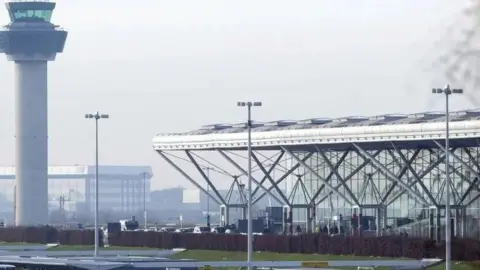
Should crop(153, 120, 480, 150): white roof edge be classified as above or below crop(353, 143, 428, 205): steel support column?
above

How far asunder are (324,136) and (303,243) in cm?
1244

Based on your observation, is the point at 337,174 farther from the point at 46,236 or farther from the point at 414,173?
the point at 46,236

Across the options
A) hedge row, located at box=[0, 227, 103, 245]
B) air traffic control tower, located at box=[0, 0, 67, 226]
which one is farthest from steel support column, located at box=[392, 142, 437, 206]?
air traffic control tower, located at box=[0, 0, 67, 226]

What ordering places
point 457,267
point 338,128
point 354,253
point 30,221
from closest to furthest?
point 457,267 → point 354,253 → point 338,128 → point 30,221

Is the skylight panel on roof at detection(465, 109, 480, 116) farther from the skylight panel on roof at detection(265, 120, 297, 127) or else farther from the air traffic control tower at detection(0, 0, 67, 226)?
the air traffic control tower at detection(0, 0, 67, 226)

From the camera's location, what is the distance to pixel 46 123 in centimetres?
17838

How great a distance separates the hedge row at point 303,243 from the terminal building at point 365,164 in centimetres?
639

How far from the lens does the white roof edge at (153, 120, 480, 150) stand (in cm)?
8762

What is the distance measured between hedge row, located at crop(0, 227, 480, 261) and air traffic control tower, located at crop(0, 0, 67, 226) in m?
57.8

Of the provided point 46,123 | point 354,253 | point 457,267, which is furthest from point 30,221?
point 457,267

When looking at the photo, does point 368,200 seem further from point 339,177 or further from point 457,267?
point 457,267

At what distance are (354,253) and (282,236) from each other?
8129mm

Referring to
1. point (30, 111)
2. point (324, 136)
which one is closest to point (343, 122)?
point (324, 136)

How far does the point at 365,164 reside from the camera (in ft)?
335
